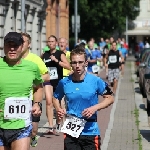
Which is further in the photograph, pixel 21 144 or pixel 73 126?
pixel 73 126

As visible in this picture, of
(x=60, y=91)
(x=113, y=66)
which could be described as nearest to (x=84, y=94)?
(x=60, y=91)

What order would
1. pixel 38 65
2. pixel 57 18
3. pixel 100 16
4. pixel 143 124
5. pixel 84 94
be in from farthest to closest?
pixel 100 16 → pixel 57 18 → pixel 143 124 → pixel 38 65 → pixel 84 94

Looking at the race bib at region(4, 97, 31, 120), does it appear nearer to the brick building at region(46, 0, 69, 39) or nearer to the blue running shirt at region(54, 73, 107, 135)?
the blue running shirt at region(54, 73, 107, 135)

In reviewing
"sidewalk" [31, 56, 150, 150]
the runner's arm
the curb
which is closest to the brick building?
the curb

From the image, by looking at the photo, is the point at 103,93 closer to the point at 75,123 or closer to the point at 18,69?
the point at 75,123

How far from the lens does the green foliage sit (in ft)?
197

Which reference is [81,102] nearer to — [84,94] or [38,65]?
[84,94]

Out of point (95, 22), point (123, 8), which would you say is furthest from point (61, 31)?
point (123, 8)

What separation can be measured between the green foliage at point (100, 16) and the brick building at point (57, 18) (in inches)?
411

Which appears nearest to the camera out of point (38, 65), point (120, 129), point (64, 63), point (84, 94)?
point (84, 94)

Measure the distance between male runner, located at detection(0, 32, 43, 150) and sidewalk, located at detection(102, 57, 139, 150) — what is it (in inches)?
173

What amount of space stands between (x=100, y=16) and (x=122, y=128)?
47.0 meters

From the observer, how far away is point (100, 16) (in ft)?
198

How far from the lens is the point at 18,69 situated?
6.72 metres
